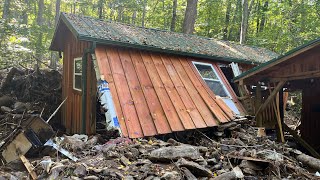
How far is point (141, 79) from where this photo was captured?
23.9ft

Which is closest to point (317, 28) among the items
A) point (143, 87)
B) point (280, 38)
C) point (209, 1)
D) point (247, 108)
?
point (280, 38)

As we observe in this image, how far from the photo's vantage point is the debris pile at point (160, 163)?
4020 millimetres

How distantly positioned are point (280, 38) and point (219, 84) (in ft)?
34.3

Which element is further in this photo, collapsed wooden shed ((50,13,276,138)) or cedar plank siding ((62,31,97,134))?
cedar plank siding ((62,31,97,134))

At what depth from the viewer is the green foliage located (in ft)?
40.7

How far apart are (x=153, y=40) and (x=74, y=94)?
3074mm

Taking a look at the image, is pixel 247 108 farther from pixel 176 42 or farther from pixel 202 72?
pixel 176 42

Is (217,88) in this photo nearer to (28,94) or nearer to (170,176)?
(170,176)

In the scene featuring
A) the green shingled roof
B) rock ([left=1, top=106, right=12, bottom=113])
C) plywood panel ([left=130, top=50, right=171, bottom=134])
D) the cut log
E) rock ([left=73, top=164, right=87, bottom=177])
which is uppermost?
the green shingled roof

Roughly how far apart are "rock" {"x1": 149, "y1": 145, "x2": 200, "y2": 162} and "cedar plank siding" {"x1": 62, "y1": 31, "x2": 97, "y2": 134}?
10.2ft

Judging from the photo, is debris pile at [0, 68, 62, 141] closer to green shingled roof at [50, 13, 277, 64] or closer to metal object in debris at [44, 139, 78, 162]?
green shingled roof at [50, 13, 277, 64]

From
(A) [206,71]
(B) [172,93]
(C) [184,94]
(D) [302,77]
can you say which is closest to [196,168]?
(B) [172,93]

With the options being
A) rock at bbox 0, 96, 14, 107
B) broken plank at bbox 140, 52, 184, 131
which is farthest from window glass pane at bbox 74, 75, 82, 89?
rock at bbox 0, 96, 14, 107

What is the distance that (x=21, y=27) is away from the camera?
12297mm
